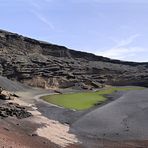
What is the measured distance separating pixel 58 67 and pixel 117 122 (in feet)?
160

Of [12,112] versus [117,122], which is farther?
[117,122]

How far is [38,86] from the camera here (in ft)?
255

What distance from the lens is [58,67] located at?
85062 mm

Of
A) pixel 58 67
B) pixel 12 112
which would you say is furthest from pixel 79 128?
pixel 58 67

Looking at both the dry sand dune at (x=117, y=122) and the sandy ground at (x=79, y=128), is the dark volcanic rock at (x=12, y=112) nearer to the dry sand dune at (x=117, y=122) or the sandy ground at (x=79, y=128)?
the sandy ground at (x=79, y=128)

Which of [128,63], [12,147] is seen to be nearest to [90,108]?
[12,147]

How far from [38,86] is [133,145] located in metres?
50.1

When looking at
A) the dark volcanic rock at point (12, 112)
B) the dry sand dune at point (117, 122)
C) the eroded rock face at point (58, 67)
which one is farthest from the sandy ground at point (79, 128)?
the eroded rock face at point (58, 67)

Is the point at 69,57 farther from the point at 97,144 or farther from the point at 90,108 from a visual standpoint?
the point at 97,144

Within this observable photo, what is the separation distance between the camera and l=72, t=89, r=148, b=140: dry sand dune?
108 ft

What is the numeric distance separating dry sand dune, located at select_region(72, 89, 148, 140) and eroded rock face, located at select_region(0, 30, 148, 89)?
34.5m

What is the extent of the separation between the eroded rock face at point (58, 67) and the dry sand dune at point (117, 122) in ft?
113

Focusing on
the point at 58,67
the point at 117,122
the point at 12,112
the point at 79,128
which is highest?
the point at 58,67

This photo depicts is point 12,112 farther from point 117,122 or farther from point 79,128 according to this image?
point 117,122
